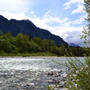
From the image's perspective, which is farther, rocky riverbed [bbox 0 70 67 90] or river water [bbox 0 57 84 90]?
river water [bbox 0 57 84 90]

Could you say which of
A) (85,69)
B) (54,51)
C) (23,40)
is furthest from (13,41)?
(85,69)

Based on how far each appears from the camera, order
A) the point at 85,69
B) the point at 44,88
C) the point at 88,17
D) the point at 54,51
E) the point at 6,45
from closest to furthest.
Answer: the point at 88,17, the point at 85,69, the point at 44,88, the point at 6,45, the point at 54,51

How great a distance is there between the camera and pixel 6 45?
286ft

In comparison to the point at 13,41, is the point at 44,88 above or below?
below

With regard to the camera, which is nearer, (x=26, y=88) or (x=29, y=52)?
(x=26, y=88)

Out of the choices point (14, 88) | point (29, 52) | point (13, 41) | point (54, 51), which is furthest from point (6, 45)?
point (14, 88)

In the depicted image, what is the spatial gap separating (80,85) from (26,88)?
6.55m

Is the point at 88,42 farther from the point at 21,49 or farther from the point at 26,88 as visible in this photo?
the point at 21,49

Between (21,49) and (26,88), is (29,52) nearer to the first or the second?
(21,49)

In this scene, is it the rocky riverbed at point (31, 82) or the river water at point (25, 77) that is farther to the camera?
the river water at point (25, 77)

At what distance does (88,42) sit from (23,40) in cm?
9820

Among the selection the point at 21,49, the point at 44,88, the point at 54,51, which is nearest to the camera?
the point at 44,88

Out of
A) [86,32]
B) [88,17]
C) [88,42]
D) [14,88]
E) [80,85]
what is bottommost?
[14,88]

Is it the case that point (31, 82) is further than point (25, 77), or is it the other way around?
A: point (25, 77)
